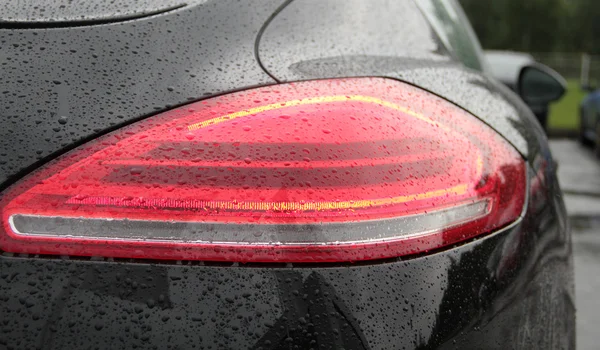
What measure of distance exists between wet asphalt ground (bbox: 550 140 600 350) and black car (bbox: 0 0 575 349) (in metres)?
1.83

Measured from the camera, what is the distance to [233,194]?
3.38 ft

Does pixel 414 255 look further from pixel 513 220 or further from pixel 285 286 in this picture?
pixel 513 220

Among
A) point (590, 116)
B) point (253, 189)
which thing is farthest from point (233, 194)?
point (590, 116)

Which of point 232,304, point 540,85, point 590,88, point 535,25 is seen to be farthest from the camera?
point 535,25

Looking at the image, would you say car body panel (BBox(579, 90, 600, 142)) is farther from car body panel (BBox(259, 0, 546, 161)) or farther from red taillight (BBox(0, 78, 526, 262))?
red taillight (BBox(0, 78, 526, 262))

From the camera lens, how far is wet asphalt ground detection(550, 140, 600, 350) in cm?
392

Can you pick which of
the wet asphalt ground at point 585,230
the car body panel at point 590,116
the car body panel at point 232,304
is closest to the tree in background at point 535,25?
the car body panel at point 590,116

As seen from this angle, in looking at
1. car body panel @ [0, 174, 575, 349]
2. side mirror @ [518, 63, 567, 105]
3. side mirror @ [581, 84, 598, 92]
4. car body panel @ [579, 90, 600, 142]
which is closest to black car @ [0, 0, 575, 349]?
car body panel @ [0, 174, 575, 349]

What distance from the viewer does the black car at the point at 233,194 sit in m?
0.97

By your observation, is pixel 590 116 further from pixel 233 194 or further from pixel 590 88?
pixel 233 194

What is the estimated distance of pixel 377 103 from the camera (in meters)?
1.20

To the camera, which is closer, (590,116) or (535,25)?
(590,116)

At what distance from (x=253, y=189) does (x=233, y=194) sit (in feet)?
0.10

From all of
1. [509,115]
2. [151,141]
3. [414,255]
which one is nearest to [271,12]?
[151,141]
